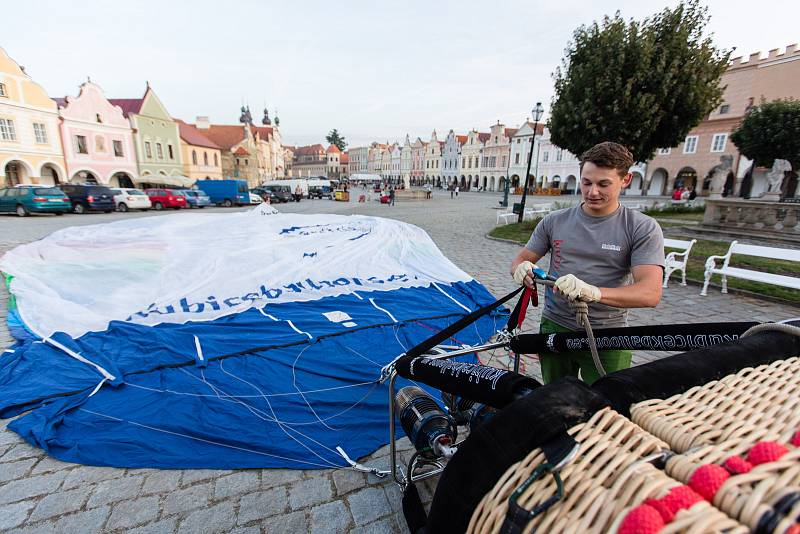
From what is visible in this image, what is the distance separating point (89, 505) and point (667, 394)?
3.45 meters

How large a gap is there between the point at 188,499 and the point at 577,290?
9.51ft

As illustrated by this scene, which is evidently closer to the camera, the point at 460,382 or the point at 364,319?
the point at 460,382

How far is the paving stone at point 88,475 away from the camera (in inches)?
106

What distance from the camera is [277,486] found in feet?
8.91

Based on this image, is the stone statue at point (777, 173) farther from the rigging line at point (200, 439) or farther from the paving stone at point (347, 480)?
the rigging line at point (200, 439)

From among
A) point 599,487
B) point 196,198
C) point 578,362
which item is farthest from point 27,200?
point 599,487

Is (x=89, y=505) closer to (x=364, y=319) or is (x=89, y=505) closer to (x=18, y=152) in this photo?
(x=364, y=319)

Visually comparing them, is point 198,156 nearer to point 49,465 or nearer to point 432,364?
point 49,465

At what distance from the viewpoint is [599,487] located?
73cm

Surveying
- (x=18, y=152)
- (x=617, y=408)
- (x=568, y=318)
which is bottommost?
(x=568, y=318)

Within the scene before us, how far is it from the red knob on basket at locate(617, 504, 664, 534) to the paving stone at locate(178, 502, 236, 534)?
2.59m

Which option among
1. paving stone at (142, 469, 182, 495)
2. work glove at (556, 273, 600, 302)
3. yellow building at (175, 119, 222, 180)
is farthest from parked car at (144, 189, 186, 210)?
work glove at (556, 273, 600, 302)

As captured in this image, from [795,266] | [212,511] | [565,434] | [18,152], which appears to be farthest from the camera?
[18,152]

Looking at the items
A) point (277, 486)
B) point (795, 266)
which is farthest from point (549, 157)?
point (277, 486)
